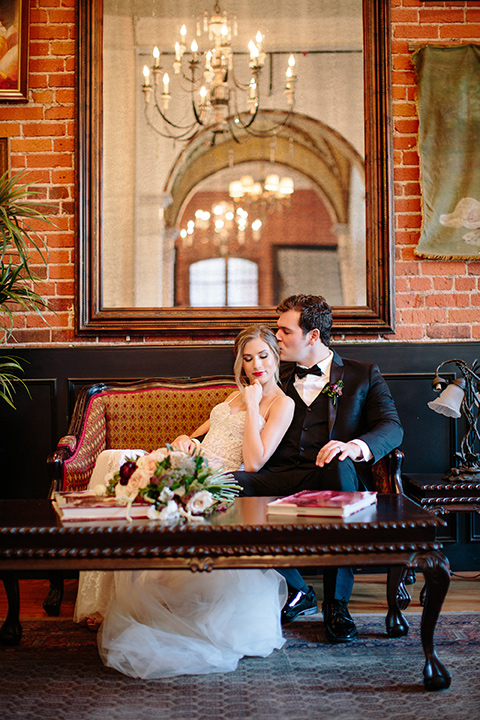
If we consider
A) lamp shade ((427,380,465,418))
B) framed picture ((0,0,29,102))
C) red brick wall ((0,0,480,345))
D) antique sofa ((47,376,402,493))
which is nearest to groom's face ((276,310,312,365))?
antique sofa ((47,376,402,493))

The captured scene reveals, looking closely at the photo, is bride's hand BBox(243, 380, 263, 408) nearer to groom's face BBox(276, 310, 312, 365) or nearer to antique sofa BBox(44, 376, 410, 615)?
groom's face BBox(276, 310, 312, 365)

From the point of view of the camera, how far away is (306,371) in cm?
334

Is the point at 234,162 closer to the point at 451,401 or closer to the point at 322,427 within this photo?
the point at 322,427

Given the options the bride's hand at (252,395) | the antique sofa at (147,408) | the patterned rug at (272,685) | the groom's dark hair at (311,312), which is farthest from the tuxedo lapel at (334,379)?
the patterned rug at (272,685)

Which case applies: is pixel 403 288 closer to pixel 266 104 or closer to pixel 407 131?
pixel 407 131

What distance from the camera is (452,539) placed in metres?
3.84

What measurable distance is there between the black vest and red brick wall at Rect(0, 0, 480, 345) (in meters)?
0.92

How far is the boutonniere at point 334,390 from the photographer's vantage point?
3.22m

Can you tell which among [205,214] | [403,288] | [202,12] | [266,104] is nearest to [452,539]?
[403,288]

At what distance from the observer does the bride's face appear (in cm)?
318

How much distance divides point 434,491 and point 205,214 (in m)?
2.02

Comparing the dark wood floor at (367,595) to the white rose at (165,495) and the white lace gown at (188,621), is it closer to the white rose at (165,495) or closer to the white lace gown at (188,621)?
the white lace gown at (188,621)

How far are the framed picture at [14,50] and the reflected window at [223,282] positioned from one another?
1.46 meters

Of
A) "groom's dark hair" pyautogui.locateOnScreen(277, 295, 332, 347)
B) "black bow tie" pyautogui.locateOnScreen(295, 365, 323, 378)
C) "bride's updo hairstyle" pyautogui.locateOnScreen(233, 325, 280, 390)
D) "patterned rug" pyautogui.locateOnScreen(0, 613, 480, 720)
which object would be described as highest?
→ "groom's dark hair" pyautogui.locateOnScreen(277, 295, 332, 347)
